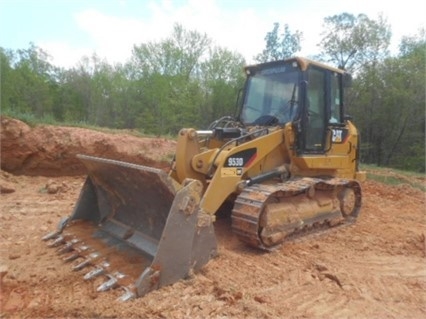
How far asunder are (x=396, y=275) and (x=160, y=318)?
2679 mm

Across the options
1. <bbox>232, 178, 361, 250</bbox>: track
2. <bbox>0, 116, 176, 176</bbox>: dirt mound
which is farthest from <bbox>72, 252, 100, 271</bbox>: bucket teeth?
<bbox>0, 116, 176, 176</bbox>: dirt mound

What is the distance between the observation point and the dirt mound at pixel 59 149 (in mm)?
9375

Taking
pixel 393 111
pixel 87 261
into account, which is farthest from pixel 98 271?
pixel 393 111

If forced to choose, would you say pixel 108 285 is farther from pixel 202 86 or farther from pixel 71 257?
pixel 202 86

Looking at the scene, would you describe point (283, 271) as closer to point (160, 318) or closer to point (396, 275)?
point (396, 275)

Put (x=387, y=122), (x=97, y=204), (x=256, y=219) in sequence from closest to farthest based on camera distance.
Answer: (x=256, y=219)
(x=97, y=204)
(x=387, y=122)

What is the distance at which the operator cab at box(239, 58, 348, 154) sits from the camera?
5520 mm

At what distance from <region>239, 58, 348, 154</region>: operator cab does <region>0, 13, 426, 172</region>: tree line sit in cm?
1468

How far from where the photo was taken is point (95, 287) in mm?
3326

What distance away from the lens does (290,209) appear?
4906 mm

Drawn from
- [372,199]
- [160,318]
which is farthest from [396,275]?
[372,199]

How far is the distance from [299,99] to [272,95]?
0.57m

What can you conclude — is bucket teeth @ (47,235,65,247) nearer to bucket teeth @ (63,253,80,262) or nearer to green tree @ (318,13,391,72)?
bucket teeth @ (63,253,80,262)

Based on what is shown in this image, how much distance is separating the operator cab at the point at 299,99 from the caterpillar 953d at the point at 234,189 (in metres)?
0.02
